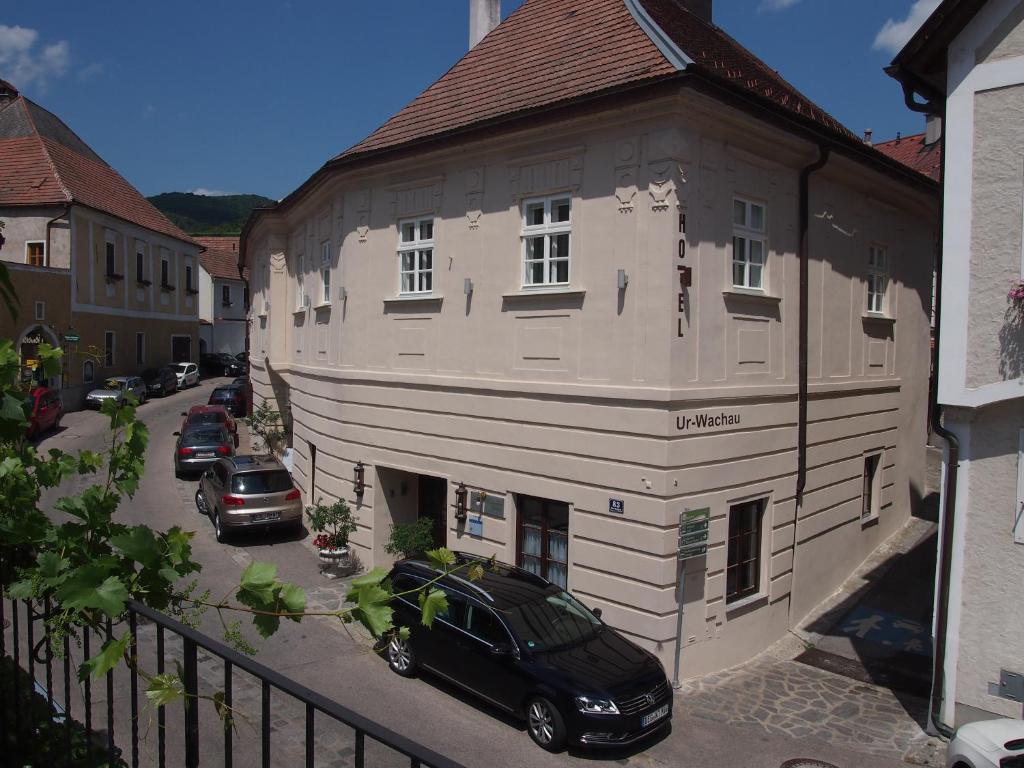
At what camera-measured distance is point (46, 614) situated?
134 inches

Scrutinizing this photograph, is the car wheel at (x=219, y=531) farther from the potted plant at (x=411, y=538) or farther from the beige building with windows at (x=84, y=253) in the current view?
the beige building with windows at (x=84, y=253)

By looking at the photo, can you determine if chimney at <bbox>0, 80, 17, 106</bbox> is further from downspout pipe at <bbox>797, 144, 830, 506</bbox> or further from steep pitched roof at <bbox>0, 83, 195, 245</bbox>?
steep pitched roof at <bbox>0, 83, 195, 245</bbox>

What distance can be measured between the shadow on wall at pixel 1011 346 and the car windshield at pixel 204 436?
68.5ft

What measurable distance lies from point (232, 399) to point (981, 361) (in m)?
32.6

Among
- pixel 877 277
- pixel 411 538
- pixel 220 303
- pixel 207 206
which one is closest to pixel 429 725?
pixel 411 538

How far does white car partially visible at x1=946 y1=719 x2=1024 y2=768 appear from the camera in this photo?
25.2ft

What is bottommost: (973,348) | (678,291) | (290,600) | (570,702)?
(570,702)

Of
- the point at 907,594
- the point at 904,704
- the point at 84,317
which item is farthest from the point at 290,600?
the point at 84,317

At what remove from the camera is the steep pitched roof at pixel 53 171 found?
1390 inches

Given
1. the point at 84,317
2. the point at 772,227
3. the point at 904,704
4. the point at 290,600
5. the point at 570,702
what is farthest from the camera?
the point at 84,317

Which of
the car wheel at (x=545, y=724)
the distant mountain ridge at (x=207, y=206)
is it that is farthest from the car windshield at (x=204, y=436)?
the distant mountain ridge at (x=207, y=206)

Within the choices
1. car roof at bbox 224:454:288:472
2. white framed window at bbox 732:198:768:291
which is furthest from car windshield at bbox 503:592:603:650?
car roof at bbox 224:454:288:472

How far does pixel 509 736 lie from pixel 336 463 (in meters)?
8.08

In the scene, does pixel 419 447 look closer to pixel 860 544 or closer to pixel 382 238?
pixel 382 238
